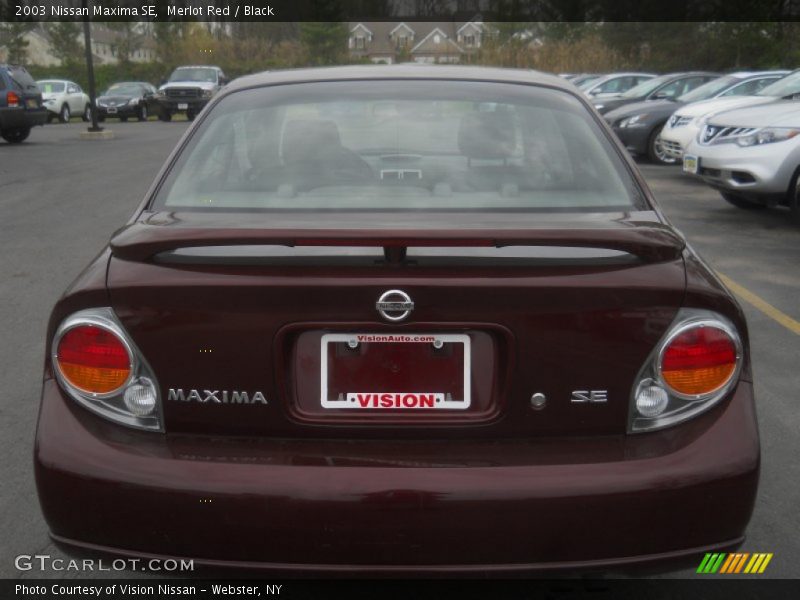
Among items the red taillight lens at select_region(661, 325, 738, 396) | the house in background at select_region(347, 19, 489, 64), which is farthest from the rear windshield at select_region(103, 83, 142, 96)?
the house in background at select_region(347, 19, 489, 64)

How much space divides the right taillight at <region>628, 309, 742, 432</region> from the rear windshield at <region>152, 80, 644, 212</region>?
54cm

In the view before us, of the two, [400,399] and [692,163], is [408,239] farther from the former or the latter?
[692,163]

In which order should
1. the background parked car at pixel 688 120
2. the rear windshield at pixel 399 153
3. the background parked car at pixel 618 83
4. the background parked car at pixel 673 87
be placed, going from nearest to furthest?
the rear windshield at pixel 399 153, the background parked car at pixel 688 120, the background parked car at pixel 673 87, the background parked car at pixel 618 83

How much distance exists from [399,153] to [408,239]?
3.55 ft

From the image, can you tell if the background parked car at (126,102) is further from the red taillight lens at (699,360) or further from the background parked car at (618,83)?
the red taillight lens at (699,360)

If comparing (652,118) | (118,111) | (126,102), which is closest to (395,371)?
(652,118)

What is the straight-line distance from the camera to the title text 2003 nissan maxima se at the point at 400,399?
243 centimetres

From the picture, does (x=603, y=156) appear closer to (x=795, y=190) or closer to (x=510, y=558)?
(x=510, y=558)

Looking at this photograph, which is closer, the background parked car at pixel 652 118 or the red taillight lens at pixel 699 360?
the red taillight lens at pixel 699 360

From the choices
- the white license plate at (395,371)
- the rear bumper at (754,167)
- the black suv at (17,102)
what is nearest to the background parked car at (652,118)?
the rear bumper at (754,167)

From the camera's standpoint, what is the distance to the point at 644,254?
257 cm

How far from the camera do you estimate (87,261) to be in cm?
848

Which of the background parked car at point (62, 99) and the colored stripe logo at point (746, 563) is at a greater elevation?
the colored stripe logo at point (746, 563)

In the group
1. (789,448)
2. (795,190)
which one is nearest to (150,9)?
(795,190)
